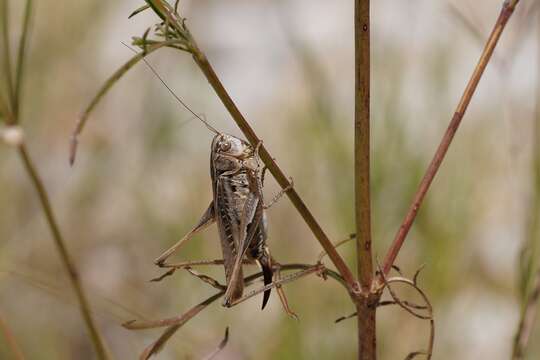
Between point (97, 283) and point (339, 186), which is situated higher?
point (339, 186)

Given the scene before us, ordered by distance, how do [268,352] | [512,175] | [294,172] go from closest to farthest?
[512,175], [268,352], [294,172]

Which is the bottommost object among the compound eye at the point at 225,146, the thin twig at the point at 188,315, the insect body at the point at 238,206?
the thin twig at the point at 188,315

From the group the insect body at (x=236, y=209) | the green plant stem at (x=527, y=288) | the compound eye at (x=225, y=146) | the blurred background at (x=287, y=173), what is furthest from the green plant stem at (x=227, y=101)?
the blurred background at (x=287, y=173)


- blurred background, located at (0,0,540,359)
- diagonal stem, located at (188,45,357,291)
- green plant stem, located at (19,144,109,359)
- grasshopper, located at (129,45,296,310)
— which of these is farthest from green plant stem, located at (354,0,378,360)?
blurred background, located at (0,0,540,359)

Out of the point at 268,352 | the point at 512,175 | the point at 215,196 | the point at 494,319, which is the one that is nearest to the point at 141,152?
the point at 268,352

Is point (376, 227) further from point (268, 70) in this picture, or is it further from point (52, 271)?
point (268, 70)

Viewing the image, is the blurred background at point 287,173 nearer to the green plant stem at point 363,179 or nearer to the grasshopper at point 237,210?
the grasshopper at point 237,210

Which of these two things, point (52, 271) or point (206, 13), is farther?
point (206, 13)
